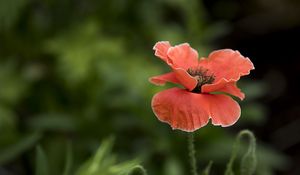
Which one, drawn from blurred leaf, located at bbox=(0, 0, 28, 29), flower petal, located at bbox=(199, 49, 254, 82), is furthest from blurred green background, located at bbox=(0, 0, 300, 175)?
flower petal, located at bbox=(199, 49, 254, 82)

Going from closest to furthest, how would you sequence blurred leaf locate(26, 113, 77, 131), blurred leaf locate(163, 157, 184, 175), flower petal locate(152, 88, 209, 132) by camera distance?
flower petal locate(152, 88, 209, 132)
blurred leaf locate(163, 157, 184, 175)
blurred leaf locate(26, 113, 77, 131)

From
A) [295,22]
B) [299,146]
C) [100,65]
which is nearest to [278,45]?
[295,22]

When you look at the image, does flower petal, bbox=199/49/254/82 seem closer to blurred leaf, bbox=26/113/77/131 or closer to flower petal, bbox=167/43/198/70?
flower petal, bbox=167/43/198/70

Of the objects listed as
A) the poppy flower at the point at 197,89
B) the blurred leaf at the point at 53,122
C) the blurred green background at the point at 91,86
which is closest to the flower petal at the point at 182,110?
the poppy flower at the point at 197,89

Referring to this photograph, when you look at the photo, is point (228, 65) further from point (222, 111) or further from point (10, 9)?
point (10, 9)

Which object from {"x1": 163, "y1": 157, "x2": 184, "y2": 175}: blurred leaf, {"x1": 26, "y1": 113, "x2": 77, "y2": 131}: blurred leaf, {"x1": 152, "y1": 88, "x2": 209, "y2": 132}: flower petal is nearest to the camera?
{"x1": 152, "y1": 88, "x2": 209, "y2": 132}: flower petal

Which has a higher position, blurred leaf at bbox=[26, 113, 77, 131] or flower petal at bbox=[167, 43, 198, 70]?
blurred leaf at bbox=[26, 113, 77, 131]

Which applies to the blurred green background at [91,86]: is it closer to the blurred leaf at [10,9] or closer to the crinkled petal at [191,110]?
the blurred leaf at [10,9]
